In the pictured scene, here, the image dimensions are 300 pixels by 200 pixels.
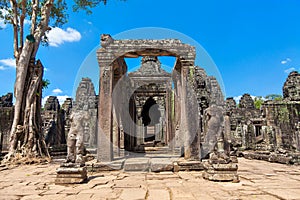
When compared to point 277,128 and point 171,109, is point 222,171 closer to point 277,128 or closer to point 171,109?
point 171,109

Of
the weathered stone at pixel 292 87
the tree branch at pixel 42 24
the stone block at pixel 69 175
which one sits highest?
the tree branch at pixel 42 24

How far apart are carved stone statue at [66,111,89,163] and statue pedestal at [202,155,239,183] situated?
2823 millimetres

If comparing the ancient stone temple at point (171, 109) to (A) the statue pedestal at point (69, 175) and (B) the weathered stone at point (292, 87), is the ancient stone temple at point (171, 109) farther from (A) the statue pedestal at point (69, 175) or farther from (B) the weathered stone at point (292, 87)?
(B) the weathered stone at point (292, 87)

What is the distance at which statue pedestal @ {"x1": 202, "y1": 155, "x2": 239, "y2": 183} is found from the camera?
428 cm

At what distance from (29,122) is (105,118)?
408 cm

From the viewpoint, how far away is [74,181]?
13.7ft

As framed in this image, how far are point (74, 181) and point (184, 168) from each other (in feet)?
9.55

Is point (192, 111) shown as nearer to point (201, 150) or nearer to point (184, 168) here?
point (201, 150)

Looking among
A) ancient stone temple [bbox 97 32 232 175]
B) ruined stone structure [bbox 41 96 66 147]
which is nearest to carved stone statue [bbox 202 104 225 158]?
ancient stone temple [bbox 97 32 232 175]

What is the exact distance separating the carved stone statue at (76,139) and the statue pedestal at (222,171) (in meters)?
2.82

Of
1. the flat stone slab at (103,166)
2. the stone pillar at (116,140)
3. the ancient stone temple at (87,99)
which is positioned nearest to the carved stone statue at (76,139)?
the flat stone slab at (103,166)

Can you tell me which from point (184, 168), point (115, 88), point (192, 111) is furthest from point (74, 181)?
point (115, 88)

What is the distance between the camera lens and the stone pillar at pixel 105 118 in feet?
20.2

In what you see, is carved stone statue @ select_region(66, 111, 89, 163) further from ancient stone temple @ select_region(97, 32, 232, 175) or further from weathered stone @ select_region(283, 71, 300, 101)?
weathered stone @ select_region(283, 71, 300, 101)
